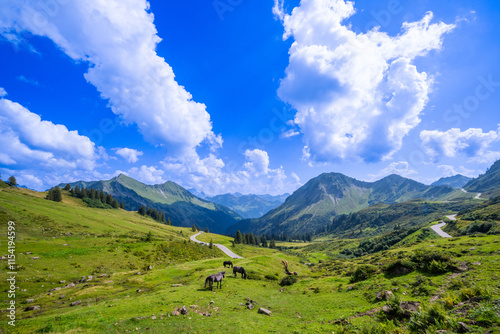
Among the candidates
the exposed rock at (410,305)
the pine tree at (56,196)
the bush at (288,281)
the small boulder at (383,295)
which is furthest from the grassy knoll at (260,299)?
the pine tree at (56,196)

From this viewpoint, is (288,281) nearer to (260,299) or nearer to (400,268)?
(260,299)

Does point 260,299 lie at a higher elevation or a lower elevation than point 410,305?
lower

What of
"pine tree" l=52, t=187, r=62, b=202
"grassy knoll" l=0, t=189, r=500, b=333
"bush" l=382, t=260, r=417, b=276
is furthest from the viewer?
"pine tree" l=52, t=187, r=62, b=202

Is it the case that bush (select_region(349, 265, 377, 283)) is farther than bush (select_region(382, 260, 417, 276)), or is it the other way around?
bush (select_region(349, 265, 377, 283))

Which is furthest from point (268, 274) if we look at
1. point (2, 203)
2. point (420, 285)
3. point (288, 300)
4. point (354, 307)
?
point (2, 203)

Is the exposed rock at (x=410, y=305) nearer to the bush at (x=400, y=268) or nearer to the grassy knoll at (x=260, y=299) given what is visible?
the grassy knoll at (x=260, y=299)

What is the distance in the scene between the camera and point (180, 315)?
19.7 meters

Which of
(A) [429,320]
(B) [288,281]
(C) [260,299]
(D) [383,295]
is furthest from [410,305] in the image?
(B) [288,281]

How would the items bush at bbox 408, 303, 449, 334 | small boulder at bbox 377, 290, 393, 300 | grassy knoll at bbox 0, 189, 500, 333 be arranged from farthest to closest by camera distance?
small boulder at bbox 377, 290, 393, 300
grassy knoll at bbox 0, 189, 500, 333
bush at bbox 408, 303, 449, 334

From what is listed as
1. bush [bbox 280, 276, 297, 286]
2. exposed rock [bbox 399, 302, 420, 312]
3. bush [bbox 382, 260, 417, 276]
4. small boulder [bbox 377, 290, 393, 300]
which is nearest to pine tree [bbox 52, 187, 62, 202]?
bush [bbox 280, 276, 297, 286]

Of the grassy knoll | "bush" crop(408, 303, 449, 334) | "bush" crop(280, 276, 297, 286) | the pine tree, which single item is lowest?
"bush" crop(280, 276, 297, 286)

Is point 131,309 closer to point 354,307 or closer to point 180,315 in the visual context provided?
point 180,315

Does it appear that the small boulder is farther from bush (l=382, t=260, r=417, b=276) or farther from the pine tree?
the pine tree

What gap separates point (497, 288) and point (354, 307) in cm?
1120
